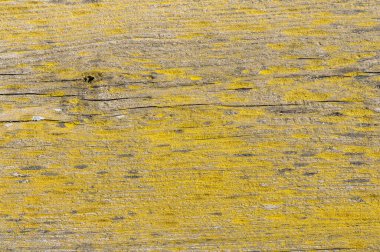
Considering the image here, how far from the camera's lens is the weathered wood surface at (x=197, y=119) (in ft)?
3.93

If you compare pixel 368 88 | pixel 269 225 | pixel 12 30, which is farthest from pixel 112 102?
pixel 368 88

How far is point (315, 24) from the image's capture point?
120 cm

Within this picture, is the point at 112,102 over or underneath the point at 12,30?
underneath

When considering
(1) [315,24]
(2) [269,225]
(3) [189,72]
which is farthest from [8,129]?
(1) [315,24]

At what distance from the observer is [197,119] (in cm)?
121

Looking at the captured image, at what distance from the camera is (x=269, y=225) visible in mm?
1225

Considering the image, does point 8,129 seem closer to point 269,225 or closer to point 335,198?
point 269,225

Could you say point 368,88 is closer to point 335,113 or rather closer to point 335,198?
point 335,113

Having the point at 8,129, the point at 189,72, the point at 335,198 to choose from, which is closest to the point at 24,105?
the point at 8,129

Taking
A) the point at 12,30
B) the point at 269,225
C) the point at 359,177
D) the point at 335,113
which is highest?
the point at 12,30

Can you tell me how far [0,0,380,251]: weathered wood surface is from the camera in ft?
3.93

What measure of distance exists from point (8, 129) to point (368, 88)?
2.77 ft

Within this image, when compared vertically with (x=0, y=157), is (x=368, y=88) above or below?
above

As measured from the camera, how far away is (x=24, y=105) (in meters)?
1.22
